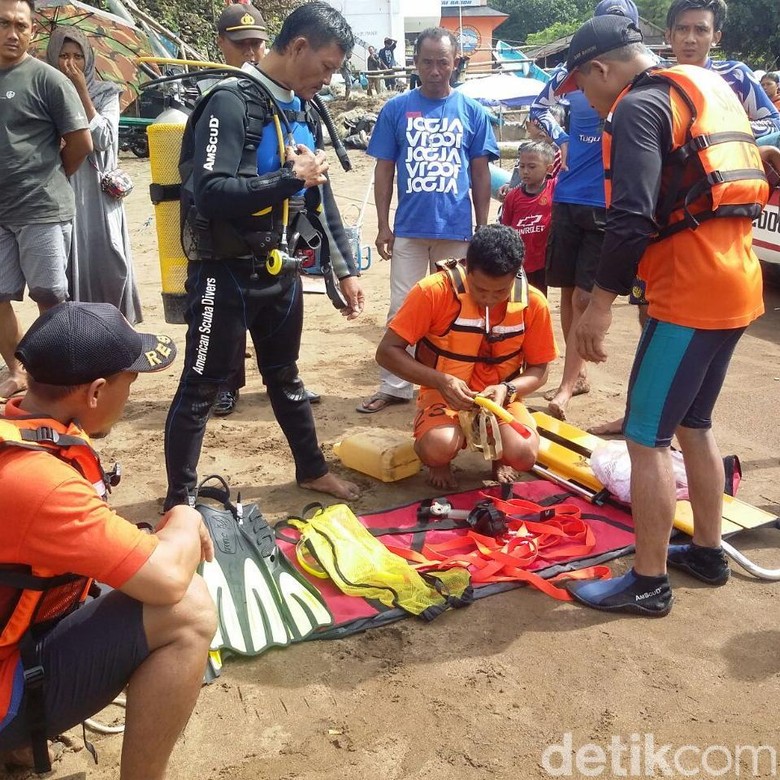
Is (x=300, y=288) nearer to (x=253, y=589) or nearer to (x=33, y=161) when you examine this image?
(x=253, y=589)

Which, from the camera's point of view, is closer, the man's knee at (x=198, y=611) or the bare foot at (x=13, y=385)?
the man's knee at (x=198, y=611)

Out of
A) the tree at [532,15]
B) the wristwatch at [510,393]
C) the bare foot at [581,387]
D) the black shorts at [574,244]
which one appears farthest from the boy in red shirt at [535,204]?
the tree at [532,15]

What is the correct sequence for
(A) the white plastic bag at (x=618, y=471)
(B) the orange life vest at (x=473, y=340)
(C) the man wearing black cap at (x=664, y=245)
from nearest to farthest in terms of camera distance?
(C) the man wearing black cap at (x=664, y=245)
(A) the white plastic bag at (x=618, y=471)
(B) the orange life vest at (x=473, y=340)

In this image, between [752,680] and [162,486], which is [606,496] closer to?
[752,680]

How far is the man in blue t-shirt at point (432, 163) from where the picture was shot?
5.16m

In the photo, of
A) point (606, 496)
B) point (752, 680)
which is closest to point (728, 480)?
point (606, 496)

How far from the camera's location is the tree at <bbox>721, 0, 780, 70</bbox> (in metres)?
33.2

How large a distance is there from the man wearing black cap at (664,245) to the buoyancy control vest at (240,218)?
4.04 ft

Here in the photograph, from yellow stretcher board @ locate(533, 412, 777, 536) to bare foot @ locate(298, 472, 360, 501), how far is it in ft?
3.25

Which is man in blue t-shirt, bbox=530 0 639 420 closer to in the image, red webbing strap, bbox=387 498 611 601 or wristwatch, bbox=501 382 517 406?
wristwatch, bbox=501 382 517 406

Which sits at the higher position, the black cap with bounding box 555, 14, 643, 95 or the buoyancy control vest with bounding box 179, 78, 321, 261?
the black cap with bounding box 555, 14, 643, 95

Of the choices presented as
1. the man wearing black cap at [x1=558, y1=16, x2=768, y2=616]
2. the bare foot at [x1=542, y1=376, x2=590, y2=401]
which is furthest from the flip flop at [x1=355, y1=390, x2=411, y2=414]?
the man wearing black cap at [x1=558, y1=16, x2=768, y2=616]

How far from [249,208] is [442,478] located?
5.71 ft

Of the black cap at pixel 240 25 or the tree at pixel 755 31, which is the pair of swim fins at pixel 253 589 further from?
the tree at pixel 755 31
